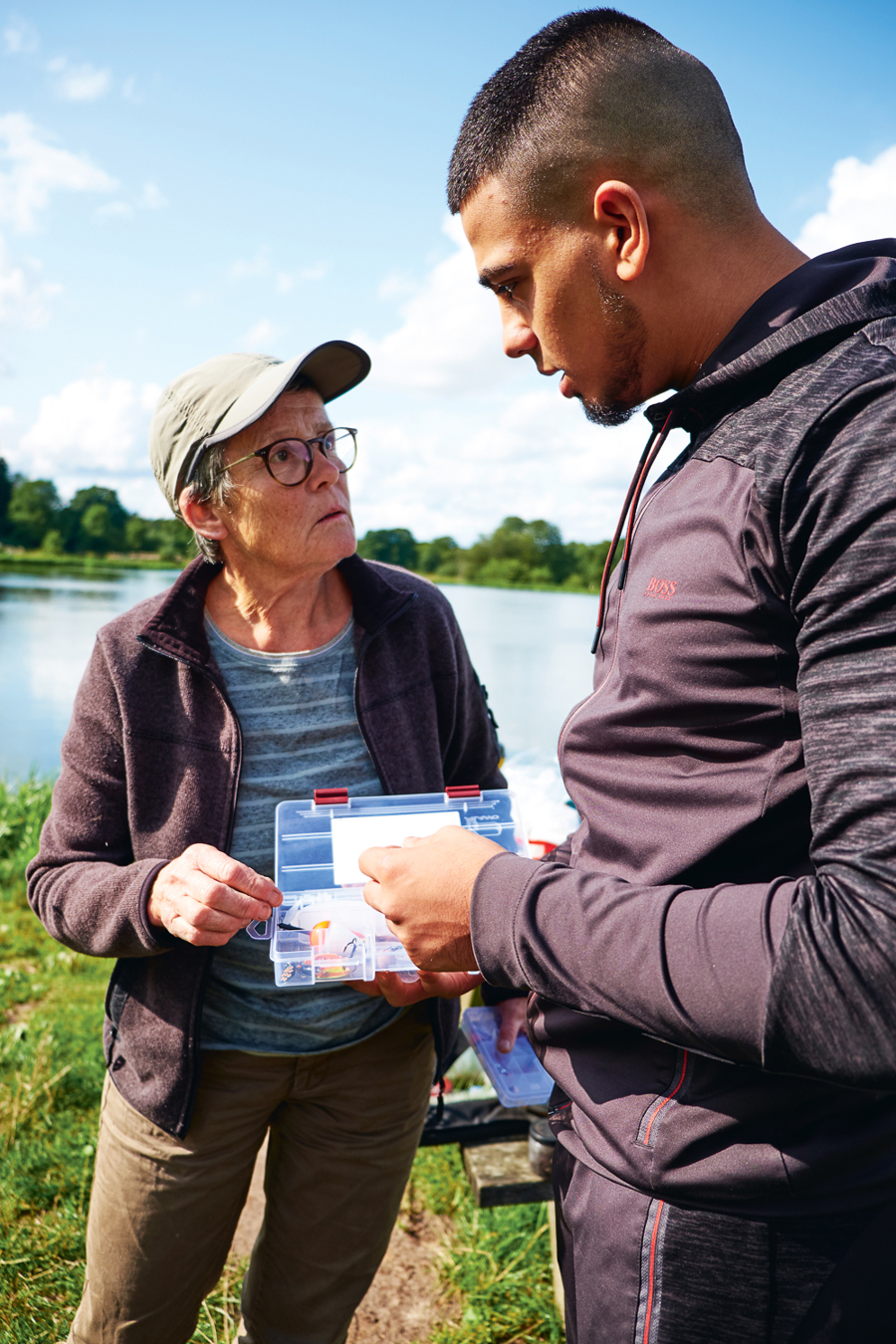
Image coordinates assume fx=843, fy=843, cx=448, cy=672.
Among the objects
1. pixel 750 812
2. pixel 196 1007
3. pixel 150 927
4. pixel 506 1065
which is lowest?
pixel 506 1065

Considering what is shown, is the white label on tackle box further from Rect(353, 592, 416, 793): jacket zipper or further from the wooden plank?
the wooden plank

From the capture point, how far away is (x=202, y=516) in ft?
8.23

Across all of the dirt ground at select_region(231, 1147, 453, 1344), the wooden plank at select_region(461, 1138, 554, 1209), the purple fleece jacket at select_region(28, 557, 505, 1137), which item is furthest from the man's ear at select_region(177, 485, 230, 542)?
the dirt ground at select_region(231, 1147, 453, 1344)

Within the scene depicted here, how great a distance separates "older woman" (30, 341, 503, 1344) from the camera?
2098mm

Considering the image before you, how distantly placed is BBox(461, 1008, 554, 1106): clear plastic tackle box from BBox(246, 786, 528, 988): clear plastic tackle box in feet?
3.32

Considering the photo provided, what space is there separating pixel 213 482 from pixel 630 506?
4.56 feet

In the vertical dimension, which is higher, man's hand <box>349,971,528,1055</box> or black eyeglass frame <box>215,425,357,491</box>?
black eyeglass frame <box>215,425,357,491</box>

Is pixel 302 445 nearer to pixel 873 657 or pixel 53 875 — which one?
pixel 53 875

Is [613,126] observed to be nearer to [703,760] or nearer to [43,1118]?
[703,760]

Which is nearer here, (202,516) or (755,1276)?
(755,1276)

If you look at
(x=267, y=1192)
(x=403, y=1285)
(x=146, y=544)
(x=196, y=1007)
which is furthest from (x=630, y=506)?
(x=146, y=544)

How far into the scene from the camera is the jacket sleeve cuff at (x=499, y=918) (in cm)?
112

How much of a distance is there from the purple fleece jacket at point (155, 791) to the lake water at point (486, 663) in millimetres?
583

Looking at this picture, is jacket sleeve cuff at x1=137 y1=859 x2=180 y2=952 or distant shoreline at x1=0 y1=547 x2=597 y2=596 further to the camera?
distant shoreline at x1=0 y1=547 x2=597 y2=596
